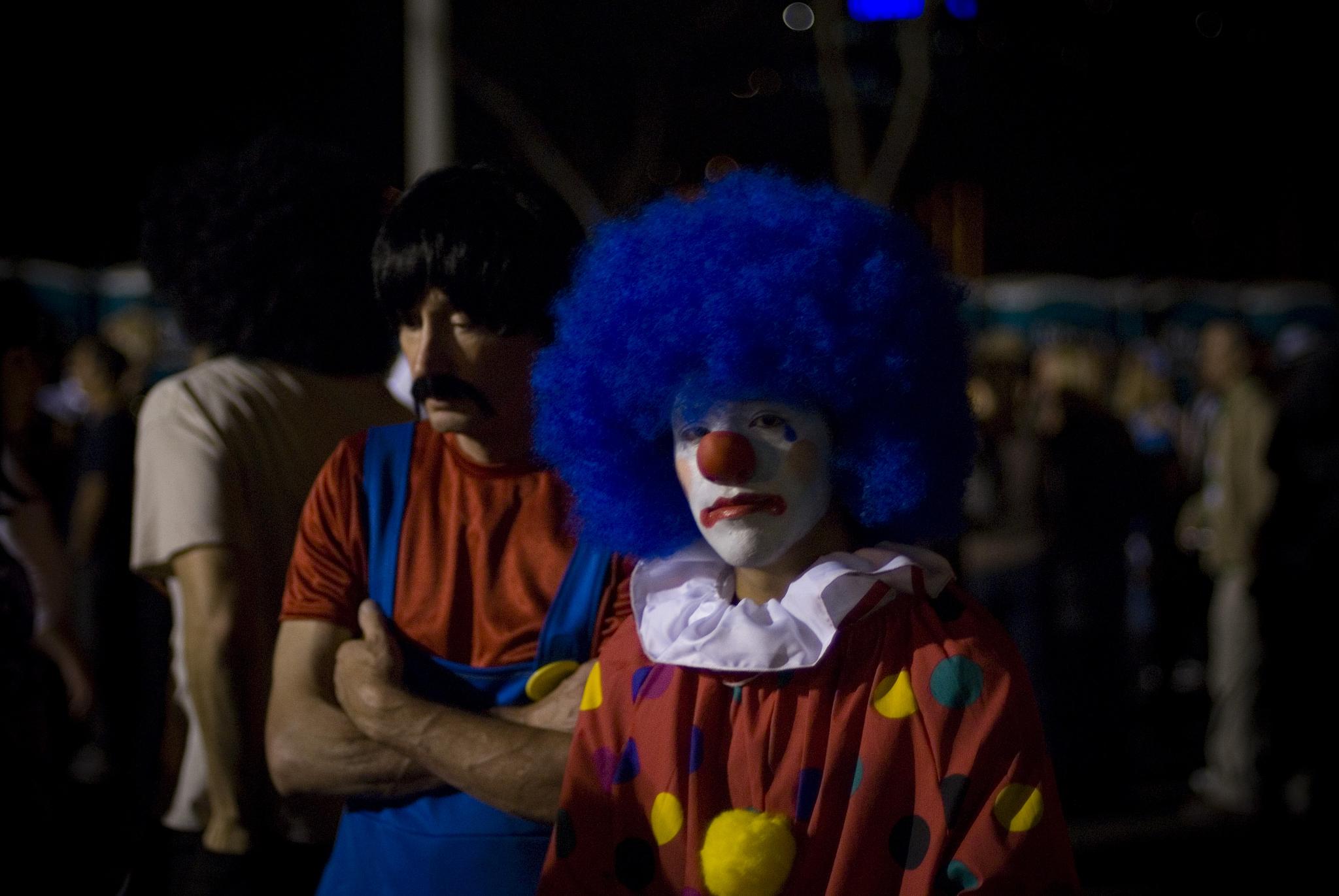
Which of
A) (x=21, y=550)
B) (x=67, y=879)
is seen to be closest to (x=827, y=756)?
(x=21, y=550)

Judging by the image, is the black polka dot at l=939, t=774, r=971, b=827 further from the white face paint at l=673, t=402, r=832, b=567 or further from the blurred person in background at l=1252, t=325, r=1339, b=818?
the blurred person in background at l=1252, t=325, r=1339, b=818

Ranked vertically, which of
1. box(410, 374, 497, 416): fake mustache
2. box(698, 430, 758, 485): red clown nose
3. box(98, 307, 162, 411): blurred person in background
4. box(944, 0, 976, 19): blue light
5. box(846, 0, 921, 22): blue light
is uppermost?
box(944, 0, 976, 19): blue light

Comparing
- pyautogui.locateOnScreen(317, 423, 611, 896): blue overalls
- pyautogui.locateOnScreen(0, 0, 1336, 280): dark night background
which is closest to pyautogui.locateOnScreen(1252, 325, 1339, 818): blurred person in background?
pyautogui.locateOnScreen(0, 0, 1336, 280): dark night background

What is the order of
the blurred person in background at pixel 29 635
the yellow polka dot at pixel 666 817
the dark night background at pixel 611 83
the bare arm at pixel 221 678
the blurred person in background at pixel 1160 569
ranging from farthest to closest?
the blurred person in background at pixel 1160 569 → the dark night background at pixel 611 83 → the blurred person in background at pixel 29 635 → the bare arm at pixel 221 678 → the yellow polka dot at pixel 666 817

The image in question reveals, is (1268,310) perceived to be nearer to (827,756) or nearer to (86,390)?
(86,390)

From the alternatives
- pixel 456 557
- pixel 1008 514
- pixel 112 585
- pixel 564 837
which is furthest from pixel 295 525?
pixel 1008 514

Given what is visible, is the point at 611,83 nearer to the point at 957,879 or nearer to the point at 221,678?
the point at 221,678

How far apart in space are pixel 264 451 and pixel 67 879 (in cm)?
188

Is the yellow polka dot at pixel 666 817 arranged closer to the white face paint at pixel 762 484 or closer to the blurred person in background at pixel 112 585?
the white face paint at pixel 762 484

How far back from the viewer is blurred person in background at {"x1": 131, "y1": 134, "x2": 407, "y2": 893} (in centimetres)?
194

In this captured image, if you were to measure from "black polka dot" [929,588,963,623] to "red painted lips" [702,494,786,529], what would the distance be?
210mm

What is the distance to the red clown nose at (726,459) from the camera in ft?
5.08

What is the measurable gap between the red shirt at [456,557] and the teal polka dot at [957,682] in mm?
419

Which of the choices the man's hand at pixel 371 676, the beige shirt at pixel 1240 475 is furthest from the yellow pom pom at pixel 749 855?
the beige shirt at pixel 1240 475
